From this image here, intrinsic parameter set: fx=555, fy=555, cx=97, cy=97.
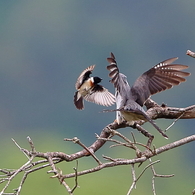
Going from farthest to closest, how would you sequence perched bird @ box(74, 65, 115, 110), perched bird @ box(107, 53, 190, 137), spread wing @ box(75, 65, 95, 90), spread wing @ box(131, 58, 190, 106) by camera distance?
spread wing @ box(75, 65, 95, 90) → perched bird @ box(74, 65, 115, 110) → spread wing @ box(131, 58, 190, 106) → perched bird @ box(107, 53, 190, 137)

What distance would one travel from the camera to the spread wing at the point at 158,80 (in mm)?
4918

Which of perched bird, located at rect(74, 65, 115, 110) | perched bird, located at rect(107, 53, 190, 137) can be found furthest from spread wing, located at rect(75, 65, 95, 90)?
perched bird, located at rect(107, 53, 190, 137)

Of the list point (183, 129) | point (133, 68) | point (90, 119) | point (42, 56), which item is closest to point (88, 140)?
point (90, 119)

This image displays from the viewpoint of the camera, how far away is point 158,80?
507 centimetres

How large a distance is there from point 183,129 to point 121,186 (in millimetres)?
17849

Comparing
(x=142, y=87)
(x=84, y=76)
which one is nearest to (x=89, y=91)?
(x=84, y=76)

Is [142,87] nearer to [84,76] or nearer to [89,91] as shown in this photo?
[89,91]

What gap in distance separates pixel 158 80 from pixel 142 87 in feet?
0.53

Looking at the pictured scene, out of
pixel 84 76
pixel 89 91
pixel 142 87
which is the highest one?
pixel 84 76

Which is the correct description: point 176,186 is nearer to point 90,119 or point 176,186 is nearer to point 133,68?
point 90,119

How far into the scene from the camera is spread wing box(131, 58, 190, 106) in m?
4.92

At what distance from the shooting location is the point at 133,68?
2083 inches

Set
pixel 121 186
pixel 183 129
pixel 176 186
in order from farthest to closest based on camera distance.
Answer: pixel 183 129 < pixel 176 186 < pixel 121 186

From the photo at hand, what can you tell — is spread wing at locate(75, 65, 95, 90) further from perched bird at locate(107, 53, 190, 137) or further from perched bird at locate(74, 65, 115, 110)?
perched bird at locate(107, 53, 190, 137)
